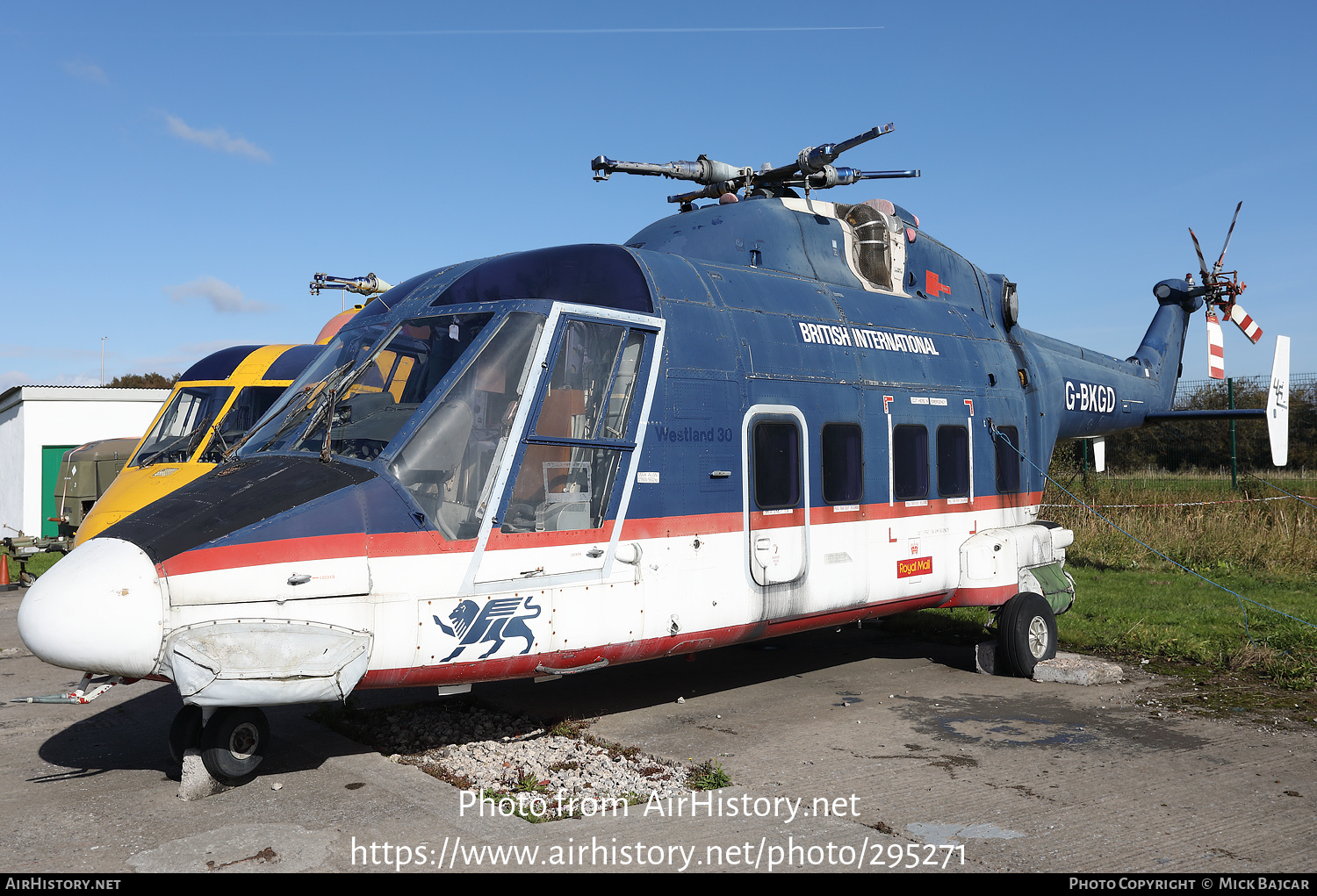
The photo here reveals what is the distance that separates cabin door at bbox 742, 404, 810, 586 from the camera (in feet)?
21.1

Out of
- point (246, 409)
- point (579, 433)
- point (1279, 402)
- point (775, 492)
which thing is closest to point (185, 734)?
point (579, 433)

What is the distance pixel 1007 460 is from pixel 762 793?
493 cm

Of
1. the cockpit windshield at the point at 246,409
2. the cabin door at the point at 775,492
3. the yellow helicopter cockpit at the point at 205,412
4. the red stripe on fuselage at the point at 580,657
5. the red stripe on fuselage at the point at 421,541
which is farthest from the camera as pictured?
the cockpit windshield at the point at 246,409

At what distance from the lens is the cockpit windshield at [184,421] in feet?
35.8

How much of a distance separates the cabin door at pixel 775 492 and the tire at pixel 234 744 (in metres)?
3.12

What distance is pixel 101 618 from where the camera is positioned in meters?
4.34

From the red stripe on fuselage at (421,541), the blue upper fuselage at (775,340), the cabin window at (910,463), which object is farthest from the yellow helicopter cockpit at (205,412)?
the cabin window at (910,463)

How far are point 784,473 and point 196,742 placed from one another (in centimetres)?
395

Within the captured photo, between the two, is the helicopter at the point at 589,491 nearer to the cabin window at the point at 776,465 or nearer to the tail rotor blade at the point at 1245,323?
the cabin window at the point at 776,465

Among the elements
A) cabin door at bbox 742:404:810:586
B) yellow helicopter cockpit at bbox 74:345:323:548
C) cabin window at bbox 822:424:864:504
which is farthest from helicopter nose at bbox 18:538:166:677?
yellow helicopter cockpit at bbox 74:345:323:548

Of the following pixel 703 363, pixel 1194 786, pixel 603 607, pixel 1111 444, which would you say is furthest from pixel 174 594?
pixel 1111 444

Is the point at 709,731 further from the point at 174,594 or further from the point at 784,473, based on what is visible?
the point at 174,594

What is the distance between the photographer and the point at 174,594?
14.6 feet

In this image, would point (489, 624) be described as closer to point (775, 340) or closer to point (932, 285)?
point (775, 340)
